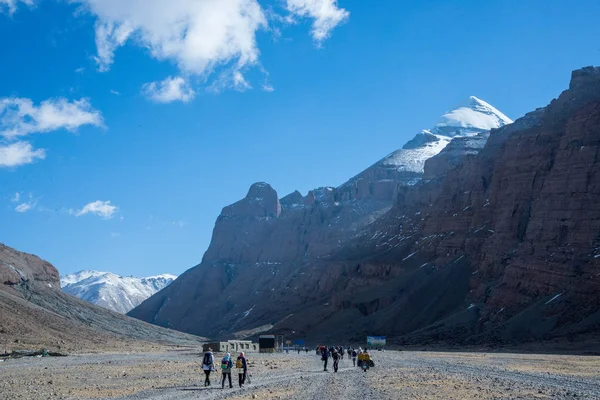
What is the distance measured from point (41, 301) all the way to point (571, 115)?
108355 mm

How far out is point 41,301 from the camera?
127500 mm

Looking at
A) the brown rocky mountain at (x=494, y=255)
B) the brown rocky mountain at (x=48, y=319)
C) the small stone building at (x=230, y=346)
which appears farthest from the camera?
the brown rocky mountain at (x=494, y=255)

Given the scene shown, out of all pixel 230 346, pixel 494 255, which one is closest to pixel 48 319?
pixel 230 346

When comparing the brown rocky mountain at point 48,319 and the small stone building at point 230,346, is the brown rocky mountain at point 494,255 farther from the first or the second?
the brown rocky mountain at point 48,319

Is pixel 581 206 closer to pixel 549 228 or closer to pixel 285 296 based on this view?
pixel 549 228

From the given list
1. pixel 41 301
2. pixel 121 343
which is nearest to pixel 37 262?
pixel 41 301

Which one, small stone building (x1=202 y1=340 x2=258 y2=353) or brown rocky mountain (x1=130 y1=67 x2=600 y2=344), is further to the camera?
brown rocky mountain (x1=130 y1=67 x2=600 y2=344)

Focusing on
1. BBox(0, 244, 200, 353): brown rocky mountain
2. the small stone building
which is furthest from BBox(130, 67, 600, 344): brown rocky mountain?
BBox(0, 244, 200, 353): brown rocky mountain

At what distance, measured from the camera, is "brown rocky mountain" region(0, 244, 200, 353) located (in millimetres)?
93913

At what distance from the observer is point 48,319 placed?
363 ft

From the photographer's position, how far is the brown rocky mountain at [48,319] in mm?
93913

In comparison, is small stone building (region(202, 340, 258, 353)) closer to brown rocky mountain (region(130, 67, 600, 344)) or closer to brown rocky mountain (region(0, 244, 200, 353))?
brown rocky mountain (region(0, 244, 200, 353))

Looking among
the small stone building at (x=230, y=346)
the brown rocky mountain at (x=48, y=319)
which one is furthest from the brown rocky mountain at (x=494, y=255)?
the brown rocky mountain at (x=48, y=319)

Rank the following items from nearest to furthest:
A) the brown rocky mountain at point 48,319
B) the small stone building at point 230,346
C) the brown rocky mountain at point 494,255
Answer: the small stone building at point 230,346, the brown rocky mountain at point 48,319, the brown rocky mountain at point 494,255
